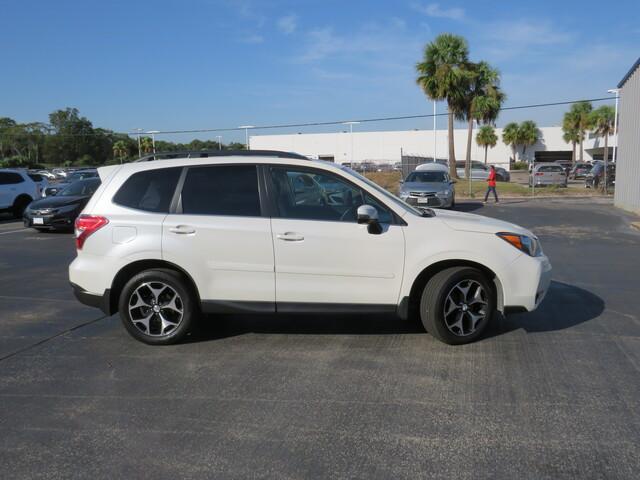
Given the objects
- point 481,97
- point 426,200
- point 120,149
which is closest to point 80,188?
point 426,200

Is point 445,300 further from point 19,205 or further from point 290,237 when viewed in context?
point 19,205

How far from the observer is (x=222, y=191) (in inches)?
217

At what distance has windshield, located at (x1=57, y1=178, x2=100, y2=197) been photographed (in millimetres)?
16536

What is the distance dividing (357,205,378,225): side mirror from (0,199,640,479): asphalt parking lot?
120cm

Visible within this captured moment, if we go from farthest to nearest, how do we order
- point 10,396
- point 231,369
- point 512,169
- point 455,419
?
point 512,169, point 231,369, point 10,396, point 455,419

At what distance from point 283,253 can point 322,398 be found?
4.87 feet

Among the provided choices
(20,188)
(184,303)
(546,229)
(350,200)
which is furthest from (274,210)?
(20,188)

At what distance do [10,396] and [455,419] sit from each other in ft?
10.7

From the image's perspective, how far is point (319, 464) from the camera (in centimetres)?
337

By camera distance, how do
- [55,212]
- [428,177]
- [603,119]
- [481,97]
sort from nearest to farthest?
[55,212] → [428,177] → [481,97] → [603,119]

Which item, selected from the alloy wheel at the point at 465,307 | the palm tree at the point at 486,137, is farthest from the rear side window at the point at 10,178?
the palm tree at the point at 486,137

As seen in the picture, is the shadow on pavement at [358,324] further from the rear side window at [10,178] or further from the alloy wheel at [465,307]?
the rear side window at [10,178]

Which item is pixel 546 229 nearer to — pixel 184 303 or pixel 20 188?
pixel 184 303

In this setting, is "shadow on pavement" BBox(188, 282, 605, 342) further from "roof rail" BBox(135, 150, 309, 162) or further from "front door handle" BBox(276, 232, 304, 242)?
"roof rail" BBox(135, 150, 309, 162)
